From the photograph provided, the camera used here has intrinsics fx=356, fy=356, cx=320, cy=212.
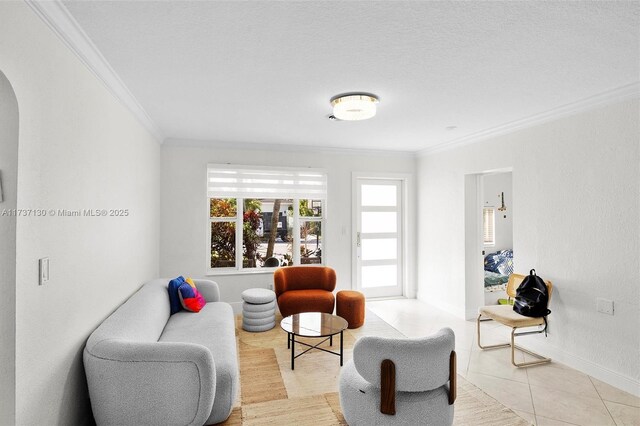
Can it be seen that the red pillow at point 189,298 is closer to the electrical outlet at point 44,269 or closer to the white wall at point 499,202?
the electrical outlet at point 44,269

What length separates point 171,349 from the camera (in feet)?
7.11

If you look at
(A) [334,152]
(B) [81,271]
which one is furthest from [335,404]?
(A) [334,152]

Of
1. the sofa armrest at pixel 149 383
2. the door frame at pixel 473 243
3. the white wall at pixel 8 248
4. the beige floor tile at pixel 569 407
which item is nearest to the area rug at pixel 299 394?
the beige floor tile at pixel 569 407

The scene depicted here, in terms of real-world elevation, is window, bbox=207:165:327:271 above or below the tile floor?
above

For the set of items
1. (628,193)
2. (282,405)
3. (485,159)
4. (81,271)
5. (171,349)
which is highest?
(485,159)

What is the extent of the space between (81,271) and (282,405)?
5.55ft

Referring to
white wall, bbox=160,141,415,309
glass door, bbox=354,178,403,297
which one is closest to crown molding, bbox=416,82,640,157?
glass door, bbox=354,178,403,297

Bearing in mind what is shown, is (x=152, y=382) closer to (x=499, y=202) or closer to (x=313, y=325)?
(x=313, y=325)

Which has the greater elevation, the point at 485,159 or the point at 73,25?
the point at 73,25

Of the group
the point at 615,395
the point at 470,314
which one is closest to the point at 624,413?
the point at 615,395

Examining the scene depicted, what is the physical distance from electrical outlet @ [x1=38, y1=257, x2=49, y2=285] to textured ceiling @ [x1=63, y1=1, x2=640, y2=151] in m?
1.29

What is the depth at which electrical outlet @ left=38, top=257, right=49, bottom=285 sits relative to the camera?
69.3 inches

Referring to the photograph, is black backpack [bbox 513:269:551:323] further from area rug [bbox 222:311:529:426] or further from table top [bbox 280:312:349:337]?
table top [bbox 280:312:349:337]

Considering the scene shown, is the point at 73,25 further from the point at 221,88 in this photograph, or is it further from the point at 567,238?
the point at 567,238
